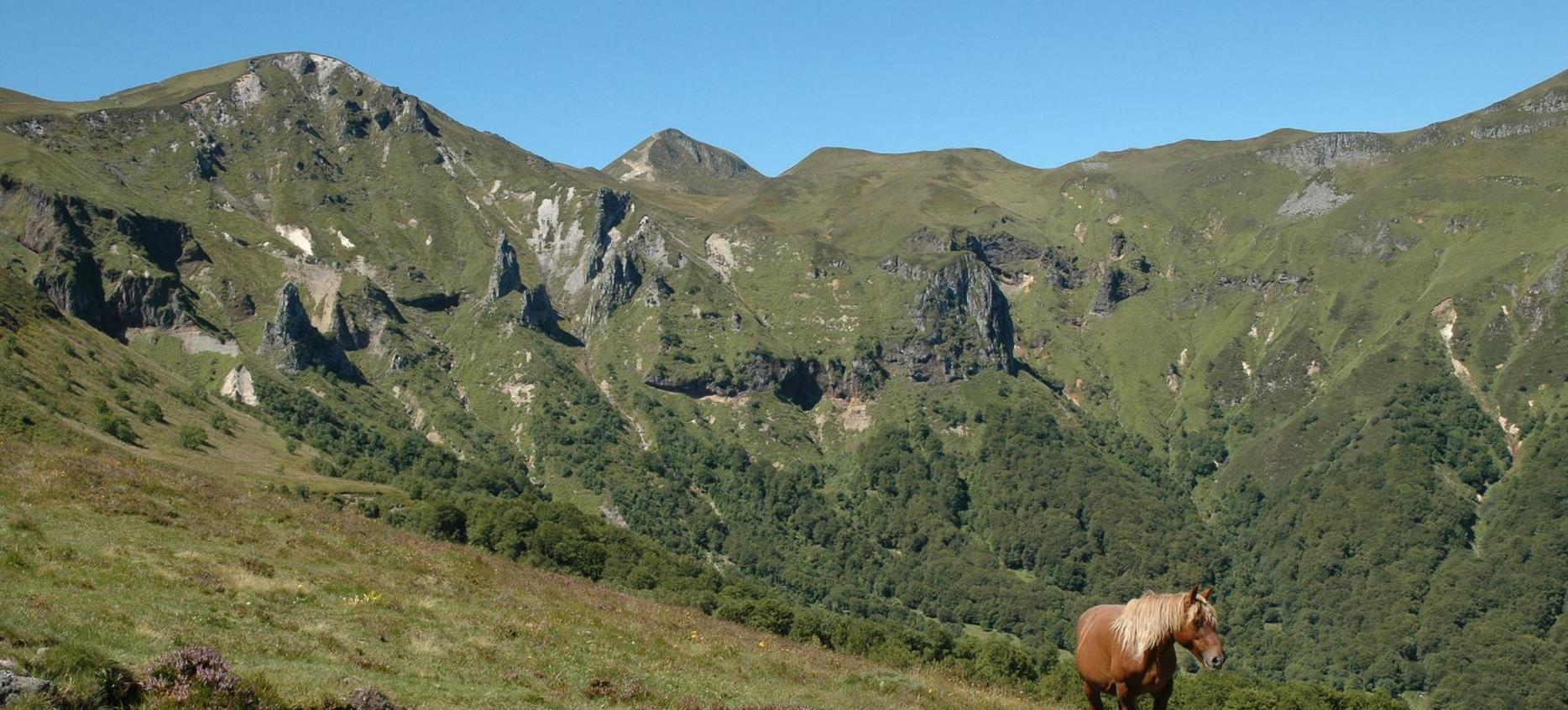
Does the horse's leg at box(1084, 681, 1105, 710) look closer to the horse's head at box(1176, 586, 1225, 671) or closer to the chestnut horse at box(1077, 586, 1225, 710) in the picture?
the chestnut horse at box(1077, 586, 1225, 710)

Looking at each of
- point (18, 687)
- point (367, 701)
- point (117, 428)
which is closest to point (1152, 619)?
point (367, 701)

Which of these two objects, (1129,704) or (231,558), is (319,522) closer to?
(231,558)

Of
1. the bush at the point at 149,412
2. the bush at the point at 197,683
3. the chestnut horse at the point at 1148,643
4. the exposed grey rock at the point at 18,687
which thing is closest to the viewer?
the exposed grey rock at the point at 18,687

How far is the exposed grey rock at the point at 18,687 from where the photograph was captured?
16.9 meters

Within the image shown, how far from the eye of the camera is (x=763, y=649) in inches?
1510

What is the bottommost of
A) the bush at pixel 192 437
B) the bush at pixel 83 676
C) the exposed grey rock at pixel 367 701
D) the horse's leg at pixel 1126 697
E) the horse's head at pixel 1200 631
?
the bush at pixel 192 437

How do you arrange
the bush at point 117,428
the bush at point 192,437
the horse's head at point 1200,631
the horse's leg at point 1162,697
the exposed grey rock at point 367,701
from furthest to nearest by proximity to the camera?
the bush at point 192,437
the bush at point 117,428
the horse's leg at point 1162,697
the horse's head at point 1200,631
the exposed grey rock at point 367,701

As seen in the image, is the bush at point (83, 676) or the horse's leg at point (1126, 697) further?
the horse's leg at point (1126, 697)

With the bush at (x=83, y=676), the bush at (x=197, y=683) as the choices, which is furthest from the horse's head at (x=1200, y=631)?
the bush at (x=83, y=676)

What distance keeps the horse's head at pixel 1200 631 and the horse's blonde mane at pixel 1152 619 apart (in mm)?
16

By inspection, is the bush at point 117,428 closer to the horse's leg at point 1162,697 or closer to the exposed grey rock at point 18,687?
the exposed grey rock at point 18,687

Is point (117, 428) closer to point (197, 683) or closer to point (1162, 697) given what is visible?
point (197, 683)

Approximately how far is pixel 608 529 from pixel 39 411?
53.0 m

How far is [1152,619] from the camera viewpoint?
22.6 meters
